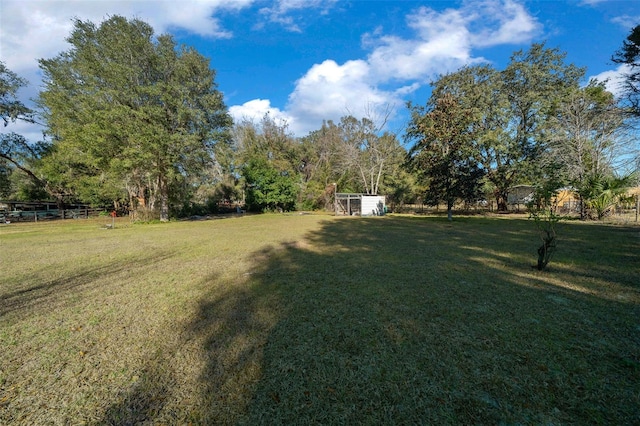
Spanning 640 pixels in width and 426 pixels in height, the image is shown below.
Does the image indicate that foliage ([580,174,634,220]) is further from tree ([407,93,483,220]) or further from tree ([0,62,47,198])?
tree ([0,62,47,198])

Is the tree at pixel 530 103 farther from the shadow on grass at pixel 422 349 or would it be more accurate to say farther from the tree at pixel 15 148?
the tree at pixel 15 148

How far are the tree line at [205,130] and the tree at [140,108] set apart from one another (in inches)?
3.1

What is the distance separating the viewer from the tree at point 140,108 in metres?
15.4

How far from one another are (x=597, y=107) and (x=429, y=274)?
19484 millimetres

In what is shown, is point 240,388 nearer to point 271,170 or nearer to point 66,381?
point 66,381

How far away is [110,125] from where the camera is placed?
50.3 feet

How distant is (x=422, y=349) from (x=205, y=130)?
19.0 metres

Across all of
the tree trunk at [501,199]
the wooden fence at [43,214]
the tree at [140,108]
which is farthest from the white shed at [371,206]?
the wooden fence at [43,214]

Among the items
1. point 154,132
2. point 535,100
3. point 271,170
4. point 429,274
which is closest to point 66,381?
point 429,274

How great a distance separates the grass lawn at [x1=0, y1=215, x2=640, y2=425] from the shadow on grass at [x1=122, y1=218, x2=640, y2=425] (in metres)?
0.01

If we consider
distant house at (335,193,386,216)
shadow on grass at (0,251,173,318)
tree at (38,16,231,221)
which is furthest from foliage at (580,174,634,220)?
tree at (38,16,231,221)

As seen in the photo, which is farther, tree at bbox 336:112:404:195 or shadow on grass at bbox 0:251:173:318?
tree at bbox 336:112:404:195

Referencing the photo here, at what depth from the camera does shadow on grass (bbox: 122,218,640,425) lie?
1.79 m

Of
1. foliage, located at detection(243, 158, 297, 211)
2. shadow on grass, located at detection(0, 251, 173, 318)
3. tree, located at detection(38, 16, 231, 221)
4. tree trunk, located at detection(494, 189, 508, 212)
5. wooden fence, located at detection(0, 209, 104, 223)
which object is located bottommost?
shadow on grass, located at detection(0, 251, 173, 318)
